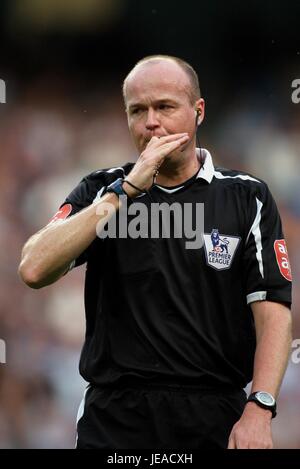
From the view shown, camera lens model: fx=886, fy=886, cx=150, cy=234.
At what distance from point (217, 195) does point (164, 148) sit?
0.33m

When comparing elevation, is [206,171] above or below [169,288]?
above

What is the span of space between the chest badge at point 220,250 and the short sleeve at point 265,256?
0.21ft

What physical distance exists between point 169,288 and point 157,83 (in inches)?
32.3

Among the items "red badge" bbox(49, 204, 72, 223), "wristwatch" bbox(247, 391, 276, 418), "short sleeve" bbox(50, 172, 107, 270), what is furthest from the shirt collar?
"wristwatch" bbox(247, 391, 276, 418)

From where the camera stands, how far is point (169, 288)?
11.4 ft

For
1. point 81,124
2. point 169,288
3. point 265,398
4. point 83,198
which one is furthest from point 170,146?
point 81,124

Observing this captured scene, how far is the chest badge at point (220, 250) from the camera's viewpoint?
11.5ft

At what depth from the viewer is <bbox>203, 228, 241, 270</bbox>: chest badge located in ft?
11.5

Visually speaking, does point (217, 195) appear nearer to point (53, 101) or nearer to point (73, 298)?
point (73, 298)

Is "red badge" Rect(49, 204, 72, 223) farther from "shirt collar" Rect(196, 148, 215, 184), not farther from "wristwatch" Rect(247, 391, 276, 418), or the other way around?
"wristwatch" Rect(247, 391, 276, 418)

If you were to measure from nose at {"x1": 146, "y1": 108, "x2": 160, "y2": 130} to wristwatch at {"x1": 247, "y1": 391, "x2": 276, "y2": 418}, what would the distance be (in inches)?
43.5

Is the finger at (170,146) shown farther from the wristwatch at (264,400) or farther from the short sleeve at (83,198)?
the wristwatch at (264,400)

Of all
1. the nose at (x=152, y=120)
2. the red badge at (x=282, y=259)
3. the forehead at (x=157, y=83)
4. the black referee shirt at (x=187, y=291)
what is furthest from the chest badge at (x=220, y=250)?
the forehead at (x=157, y=83)

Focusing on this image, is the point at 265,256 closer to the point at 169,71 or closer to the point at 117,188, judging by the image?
the point at 117,188
